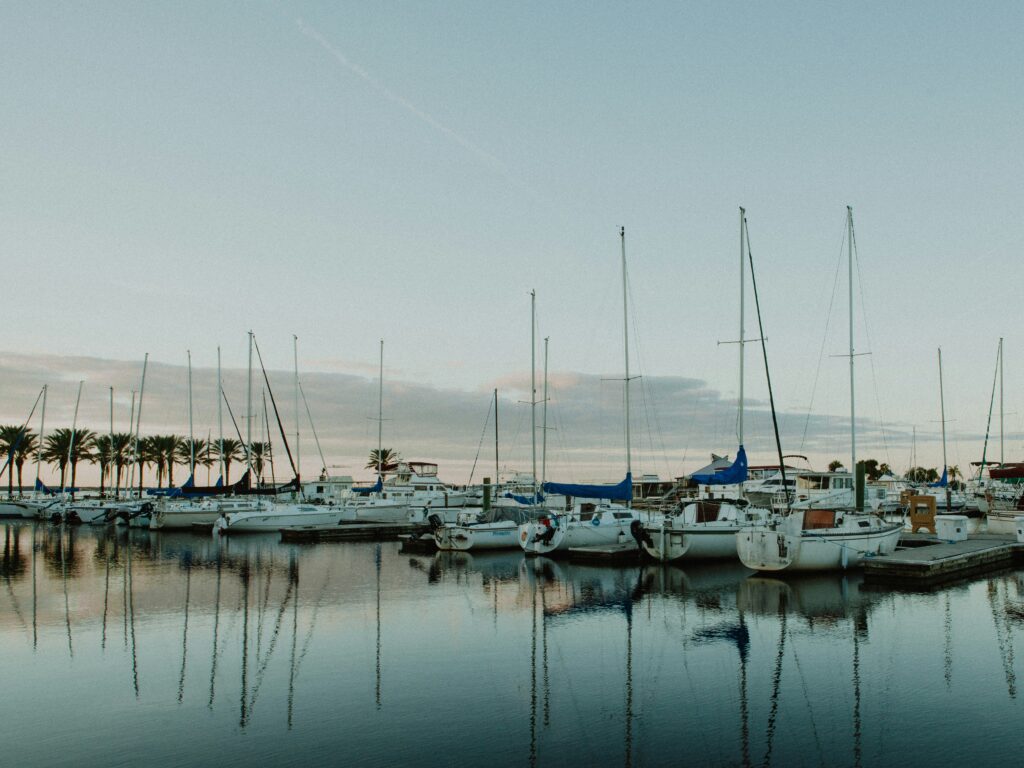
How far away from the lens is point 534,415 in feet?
156

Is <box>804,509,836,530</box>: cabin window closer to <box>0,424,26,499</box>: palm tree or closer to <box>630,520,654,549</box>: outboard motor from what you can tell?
<box>630,520,654,549</box>: outboard motor

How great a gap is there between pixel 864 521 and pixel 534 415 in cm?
2192

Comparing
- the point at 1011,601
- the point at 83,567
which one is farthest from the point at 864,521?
the point at 83,567

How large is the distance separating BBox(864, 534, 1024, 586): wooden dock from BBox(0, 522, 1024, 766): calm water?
1156 mm

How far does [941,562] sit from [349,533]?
32627 millimetres

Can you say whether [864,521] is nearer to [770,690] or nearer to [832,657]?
[832,657]

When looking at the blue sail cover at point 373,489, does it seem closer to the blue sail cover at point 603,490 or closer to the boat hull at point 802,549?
the blue sail cover at point 603,490

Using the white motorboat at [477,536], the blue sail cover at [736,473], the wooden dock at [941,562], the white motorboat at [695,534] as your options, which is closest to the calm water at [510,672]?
the wooden dock at [941,562]

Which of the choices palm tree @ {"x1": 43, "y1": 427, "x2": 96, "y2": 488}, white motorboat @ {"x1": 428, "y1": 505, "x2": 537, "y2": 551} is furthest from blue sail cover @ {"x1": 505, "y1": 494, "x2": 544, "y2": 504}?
palm tree @ {"x1": 43, "y1": 427, "x2": 96, "y2": 488}

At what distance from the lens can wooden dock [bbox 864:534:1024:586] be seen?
2653 cm

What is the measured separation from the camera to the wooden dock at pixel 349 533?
151 ft

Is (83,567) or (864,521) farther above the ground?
(864,521)

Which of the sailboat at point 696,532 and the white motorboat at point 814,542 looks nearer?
the white motorboat at point 814,542

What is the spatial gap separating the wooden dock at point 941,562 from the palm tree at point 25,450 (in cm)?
8929
